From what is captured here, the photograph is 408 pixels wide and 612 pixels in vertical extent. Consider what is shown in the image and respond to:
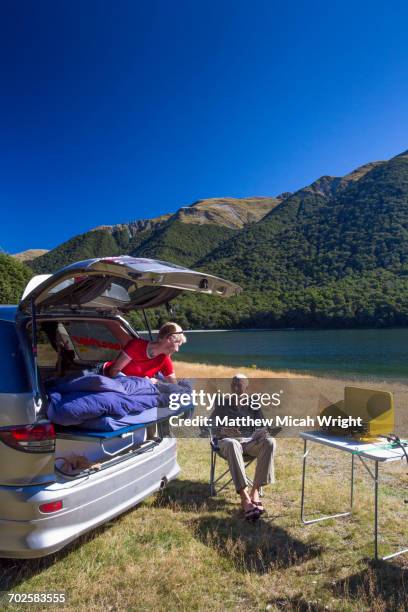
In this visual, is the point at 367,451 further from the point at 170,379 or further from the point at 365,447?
the point at 170,379

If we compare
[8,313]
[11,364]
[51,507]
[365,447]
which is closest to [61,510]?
[51,507]

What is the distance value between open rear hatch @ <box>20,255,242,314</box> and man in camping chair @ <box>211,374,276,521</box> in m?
1.27

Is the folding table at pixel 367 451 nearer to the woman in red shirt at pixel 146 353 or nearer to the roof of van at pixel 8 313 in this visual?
the woman in red shirt at pixel 146 353

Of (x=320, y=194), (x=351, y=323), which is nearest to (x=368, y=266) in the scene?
(x=351, y=323)

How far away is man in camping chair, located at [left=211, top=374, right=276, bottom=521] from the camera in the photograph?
396 cm

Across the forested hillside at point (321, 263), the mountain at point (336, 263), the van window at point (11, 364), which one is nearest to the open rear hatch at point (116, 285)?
the van window at point (11, 364)

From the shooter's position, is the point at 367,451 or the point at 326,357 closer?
the point at 367,451

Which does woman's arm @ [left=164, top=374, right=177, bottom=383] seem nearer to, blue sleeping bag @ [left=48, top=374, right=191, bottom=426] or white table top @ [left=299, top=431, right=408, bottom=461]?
blue sleeping bag @ [left=48, top=374, right=191, bottom=426]

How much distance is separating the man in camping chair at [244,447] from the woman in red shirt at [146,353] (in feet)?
3.01

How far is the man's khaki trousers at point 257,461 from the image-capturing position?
400 cm

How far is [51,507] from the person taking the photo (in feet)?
8.63

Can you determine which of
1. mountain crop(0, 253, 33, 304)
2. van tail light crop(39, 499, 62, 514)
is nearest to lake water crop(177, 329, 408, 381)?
mountain crop(0, 253, 33, 304)

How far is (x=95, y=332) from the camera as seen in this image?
5.14m

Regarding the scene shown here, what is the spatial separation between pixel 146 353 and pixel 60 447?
4.13 ft
